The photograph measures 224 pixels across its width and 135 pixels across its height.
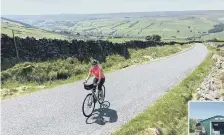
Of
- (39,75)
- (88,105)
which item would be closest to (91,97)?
(88,105)

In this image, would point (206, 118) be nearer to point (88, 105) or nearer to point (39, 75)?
point (88, 105)

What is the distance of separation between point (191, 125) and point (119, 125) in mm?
7723

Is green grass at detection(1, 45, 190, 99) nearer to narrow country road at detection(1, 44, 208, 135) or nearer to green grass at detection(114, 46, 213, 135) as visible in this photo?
narrow country road at detection(1, 44, 208, 135)

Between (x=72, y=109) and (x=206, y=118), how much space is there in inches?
427

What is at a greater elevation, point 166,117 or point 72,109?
point 72,109

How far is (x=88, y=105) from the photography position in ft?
52.9

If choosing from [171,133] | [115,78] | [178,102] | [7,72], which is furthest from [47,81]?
[171,133]

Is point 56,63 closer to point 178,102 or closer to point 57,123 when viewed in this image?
point 178,102

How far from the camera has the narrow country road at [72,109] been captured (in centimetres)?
1393

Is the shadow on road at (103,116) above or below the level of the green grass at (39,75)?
below

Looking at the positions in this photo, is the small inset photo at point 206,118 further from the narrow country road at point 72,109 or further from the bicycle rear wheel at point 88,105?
the bicycle rear wheel at point 88,105

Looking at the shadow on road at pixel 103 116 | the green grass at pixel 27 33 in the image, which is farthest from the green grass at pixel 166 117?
the green grass at pixel 27 33

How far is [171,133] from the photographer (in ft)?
50.2

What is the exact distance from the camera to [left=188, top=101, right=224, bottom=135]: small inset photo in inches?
270
